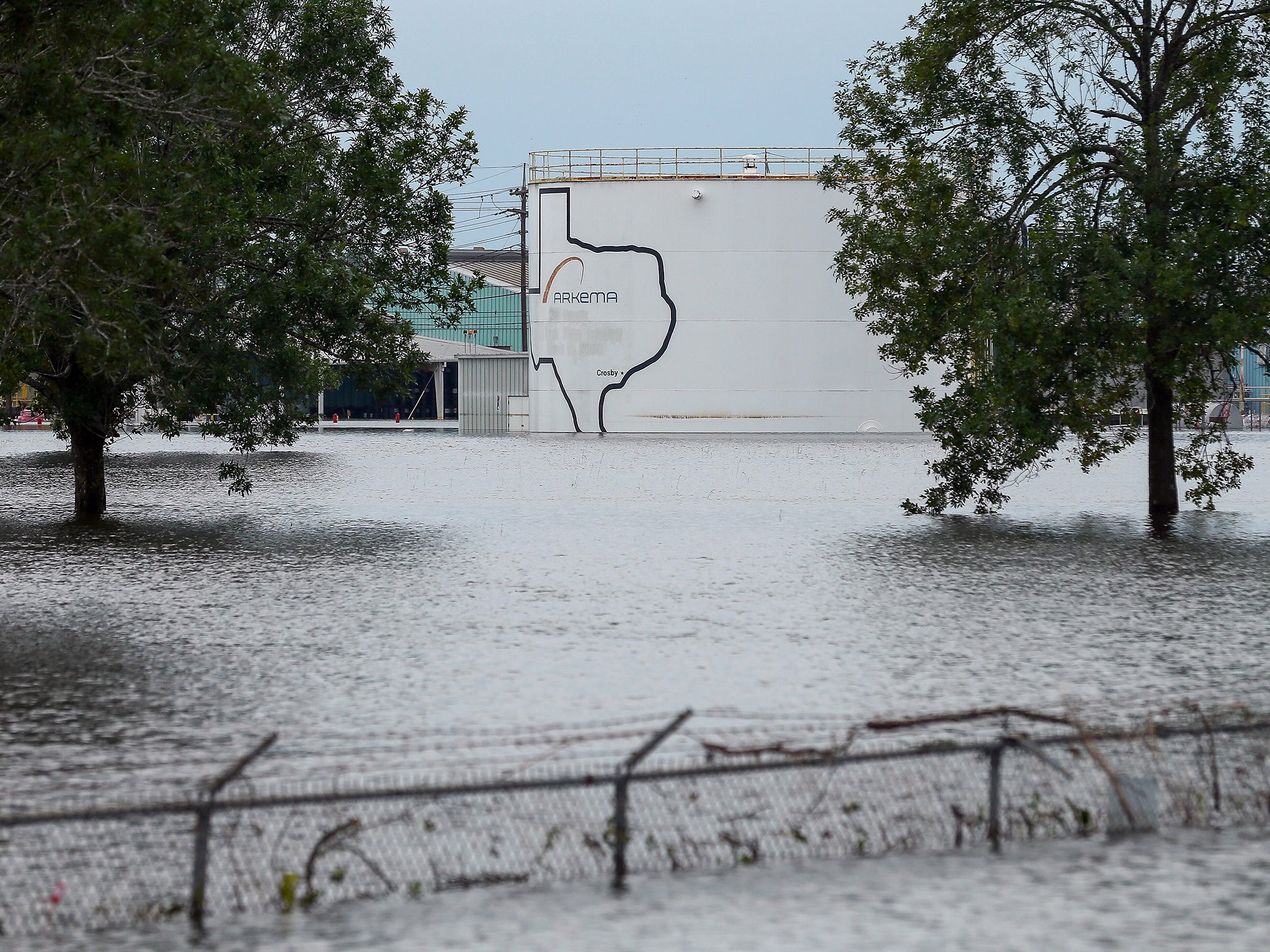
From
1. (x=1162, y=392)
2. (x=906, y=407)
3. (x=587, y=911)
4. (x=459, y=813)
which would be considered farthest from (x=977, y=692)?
Answer: (x=906, y=407)

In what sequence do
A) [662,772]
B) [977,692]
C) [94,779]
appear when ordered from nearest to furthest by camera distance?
[662,772] → [94,779] → [977,692]

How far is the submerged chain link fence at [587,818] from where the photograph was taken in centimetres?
684

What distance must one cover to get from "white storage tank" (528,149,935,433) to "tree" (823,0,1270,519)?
3194 cm

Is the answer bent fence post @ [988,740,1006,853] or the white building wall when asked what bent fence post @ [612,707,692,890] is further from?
the white building wall

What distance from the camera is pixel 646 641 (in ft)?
47.3

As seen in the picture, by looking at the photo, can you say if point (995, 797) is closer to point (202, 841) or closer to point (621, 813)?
point (621, 813)

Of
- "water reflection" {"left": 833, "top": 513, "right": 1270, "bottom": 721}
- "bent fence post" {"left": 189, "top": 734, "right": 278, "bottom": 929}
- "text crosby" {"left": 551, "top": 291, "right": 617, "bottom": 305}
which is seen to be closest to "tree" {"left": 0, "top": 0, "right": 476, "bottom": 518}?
"water reflection" {"left": 833, "top": 513, "right": 1270, "bottom": 721}

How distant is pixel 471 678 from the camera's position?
1251 cm

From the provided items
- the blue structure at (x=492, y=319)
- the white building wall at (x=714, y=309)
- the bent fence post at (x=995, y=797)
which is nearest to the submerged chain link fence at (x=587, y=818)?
the bent fence post at (x=995, y=797)

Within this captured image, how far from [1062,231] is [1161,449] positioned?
5.12 m

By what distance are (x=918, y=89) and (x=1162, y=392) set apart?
6460 millimetres

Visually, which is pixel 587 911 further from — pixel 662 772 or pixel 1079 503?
pixel 1079 503

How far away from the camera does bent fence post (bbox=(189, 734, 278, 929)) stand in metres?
6.04

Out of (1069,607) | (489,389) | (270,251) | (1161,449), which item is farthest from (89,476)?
(489,389)
